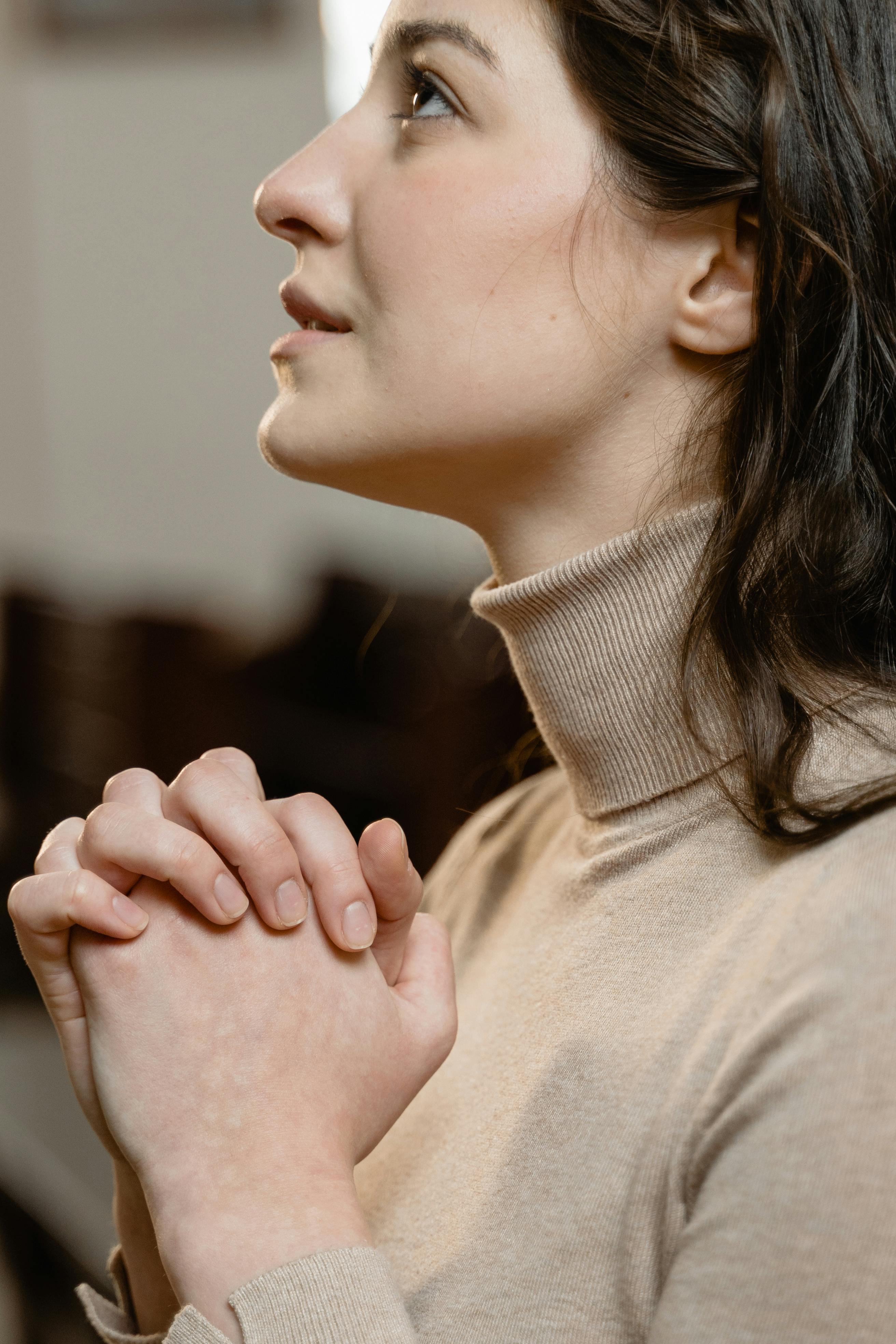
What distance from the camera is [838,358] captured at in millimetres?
876

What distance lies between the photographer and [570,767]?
1005mm

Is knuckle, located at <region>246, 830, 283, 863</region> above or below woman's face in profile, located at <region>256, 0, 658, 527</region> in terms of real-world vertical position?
below

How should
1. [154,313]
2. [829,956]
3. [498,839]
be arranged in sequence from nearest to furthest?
1. [829,956]
2. [498,839]
3. [154,313]

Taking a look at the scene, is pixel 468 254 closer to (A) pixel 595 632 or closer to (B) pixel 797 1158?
(A) pixel 595 632

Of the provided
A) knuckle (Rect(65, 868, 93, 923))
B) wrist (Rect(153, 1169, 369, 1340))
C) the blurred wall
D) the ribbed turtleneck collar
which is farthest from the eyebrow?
the blurred wall

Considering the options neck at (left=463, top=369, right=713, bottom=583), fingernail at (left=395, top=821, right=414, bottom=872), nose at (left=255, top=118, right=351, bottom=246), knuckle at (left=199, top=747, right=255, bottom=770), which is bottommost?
fingernail at (left=395, top=821, right=414, bottom=872)

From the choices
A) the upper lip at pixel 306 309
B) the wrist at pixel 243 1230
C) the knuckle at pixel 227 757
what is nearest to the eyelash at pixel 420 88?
the upper lip at pixel 306 309

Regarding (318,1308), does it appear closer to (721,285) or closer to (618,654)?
(618,654)

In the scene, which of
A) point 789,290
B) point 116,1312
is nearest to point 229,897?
point 116,1312

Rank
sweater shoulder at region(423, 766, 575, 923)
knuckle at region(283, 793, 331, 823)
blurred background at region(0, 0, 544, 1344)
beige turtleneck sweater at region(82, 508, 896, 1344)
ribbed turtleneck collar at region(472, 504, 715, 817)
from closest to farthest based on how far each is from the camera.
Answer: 1. beige turtleneck sweater at region(82, 508, 896, 1344)
2. knuckle at region(283, 793, 331, 823)
3. ribbed turtleneck collar at region(472, 504, 715, 817)
4. sweater shoulder at region(423, 766, 575, 923)
5. blurred background at region(0, 0, 544, 1344)

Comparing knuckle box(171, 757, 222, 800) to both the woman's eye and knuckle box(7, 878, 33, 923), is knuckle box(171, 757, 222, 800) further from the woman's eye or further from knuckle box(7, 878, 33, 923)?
the woman's eye

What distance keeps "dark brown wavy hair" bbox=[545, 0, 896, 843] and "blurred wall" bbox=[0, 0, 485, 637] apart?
435cm

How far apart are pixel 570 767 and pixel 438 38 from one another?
535 mm

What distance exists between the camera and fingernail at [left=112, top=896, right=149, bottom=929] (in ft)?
2.63
